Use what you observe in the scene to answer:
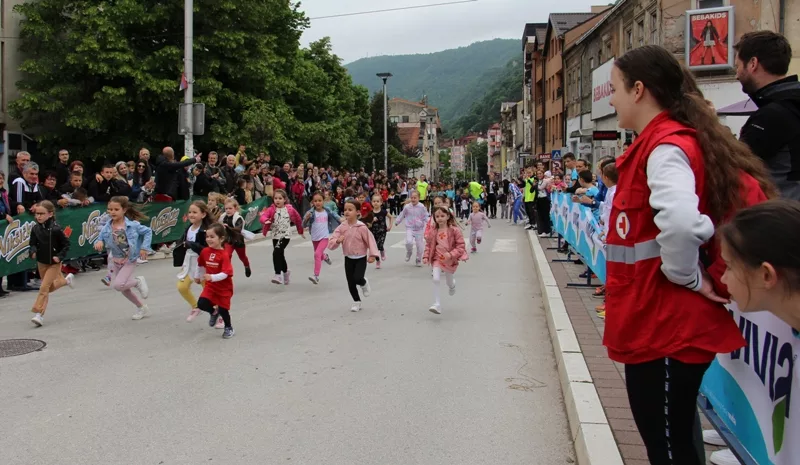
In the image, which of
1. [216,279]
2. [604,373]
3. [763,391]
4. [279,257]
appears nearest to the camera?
[763,391]

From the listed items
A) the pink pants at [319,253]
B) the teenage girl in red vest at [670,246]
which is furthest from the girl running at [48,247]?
the teenage girl in red vest at [670,246]

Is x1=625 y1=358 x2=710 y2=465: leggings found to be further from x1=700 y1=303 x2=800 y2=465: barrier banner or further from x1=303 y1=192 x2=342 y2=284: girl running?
x1=303 y1=192 x2=342 y2=284: girl running

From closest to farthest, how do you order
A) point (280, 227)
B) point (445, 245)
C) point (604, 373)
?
point (604, 373), point (445, 245), point (280, 227)

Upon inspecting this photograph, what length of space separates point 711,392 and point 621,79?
1.97m

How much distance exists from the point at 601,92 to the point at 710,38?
8.92 metres

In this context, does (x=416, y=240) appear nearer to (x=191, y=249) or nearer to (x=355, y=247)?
(x=355, y=247)

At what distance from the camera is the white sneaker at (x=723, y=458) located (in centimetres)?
395

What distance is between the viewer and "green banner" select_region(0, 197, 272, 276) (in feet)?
38.4

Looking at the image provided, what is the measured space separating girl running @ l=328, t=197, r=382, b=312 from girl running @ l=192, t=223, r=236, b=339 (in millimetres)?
2037

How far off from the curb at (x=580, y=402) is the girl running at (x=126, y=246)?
505 centimetres

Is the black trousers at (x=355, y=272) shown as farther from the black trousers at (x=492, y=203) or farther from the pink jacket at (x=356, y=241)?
the black trousers at (x=492, y=203)

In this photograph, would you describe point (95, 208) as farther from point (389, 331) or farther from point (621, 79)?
point (621, 79)

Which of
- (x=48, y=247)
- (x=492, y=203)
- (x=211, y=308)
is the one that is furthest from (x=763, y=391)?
(x=492, y=203)

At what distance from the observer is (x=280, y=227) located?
40.3 ft
